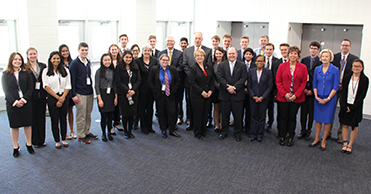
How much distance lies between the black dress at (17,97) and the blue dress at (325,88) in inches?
174

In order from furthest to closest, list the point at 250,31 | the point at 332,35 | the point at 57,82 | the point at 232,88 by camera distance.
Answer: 1. the point at 250,31
2. the point at 332,35
3. the point at 232,88
4. the point at 57,82

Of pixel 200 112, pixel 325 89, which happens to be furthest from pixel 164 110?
pixel 325 89

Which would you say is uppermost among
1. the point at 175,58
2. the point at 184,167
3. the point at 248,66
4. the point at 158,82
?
the point at 175,58

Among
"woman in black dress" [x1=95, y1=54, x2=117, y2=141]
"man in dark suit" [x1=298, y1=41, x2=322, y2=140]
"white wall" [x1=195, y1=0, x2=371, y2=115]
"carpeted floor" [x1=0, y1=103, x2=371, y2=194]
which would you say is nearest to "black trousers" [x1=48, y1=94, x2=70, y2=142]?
"carpeted floor" [x1=0, y1=103, x2=371, y2=194]

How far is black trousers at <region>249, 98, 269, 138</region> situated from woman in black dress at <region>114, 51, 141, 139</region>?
202 centimetres

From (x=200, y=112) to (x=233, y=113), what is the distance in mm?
581

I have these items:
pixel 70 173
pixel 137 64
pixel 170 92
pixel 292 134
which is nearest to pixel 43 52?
pixel 137 64

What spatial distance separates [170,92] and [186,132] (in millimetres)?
867

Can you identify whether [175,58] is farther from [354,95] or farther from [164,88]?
[354,95]

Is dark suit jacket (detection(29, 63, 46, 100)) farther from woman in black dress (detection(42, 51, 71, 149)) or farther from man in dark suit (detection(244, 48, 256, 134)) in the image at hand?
man in dark suit (detection(244, 48, 256, 134))

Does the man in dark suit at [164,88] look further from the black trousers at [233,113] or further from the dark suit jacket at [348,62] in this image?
the dark suit jacket at [348,62]

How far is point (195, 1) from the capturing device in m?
10.4

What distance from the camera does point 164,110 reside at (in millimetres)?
5914

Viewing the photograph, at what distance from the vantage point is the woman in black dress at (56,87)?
4.88 metres
